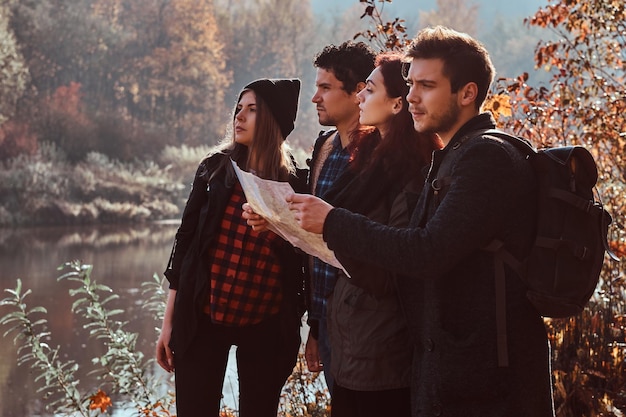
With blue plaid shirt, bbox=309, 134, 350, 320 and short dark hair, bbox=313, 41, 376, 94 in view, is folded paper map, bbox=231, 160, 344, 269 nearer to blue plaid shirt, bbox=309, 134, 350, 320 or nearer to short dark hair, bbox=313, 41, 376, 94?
blue plaid shirt, bbox=309, 134, 350, 320

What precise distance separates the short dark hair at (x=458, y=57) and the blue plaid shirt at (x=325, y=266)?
649 millimetres

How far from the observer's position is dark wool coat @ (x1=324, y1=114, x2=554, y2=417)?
63.7 inches

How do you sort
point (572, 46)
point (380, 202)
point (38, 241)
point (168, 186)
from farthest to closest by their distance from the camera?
1. point (168, 186)
2. point (38, 241)
3. point (572, 46)
4. point (380, 202)

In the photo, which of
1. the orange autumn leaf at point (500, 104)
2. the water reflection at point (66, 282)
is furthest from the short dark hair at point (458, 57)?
the water reflection at point (66, 282)

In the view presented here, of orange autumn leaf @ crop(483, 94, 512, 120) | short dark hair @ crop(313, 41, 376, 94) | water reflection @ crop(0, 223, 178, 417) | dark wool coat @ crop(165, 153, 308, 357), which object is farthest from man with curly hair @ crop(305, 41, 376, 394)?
water reflection @ crop(0, 223, 178, 417)

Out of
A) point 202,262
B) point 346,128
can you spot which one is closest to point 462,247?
point 346,128

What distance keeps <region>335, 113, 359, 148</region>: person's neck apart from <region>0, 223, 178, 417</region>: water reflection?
4358 millimetres

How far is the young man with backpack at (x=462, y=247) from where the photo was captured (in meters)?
1.62

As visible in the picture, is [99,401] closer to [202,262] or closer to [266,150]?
[202,262]

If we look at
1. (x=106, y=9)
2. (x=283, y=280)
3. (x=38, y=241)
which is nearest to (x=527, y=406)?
(x=283, y=280)

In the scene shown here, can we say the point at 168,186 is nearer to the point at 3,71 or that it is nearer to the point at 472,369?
the point at 3,71

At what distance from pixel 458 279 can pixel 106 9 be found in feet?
112

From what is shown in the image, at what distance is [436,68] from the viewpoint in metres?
1.78

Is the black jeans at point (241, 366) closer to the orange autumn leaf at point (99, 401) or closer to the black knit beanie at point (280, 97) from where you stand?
the black knit beanie at point (280, 97)
